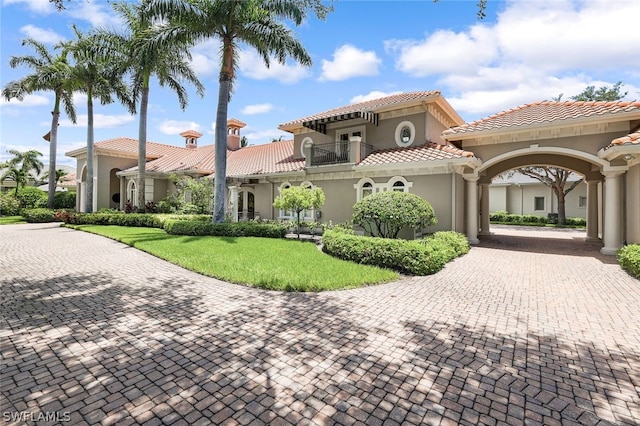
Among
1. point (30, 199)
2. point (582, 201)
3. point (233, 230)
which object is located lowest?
point (233, 230)

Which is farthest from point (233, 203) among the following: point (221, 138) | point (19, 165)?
point (19, 165)

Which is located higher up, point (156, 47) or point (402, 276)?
point (156, 47)

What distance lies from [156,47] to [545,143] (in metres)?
18.4

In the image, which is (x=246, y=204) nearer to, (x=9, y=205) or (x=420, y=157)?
(x=420, y=157)

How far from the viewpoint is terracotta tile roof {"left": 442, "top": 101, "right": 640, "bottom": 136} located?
1212 centimetres

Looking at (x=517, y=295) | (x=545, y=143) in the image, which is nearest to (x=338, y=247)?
(x=517, y=295)

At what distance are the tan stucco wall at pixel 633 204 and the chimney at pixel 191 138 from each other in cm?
3512

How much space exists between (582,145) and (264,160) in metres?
19.1

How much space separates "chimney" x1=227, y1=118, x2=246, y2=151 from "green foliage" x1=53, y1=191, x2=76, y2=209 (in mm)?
16934

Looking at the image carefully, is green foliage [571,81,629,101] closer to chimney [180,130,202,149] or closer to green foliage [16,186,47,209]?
chimney [180,130,202,149]

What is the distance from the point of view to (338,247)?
37.0 ft

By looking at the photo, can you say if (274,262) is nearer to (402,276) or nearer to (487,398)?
(402,276)

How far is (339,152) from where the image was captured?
18.9m

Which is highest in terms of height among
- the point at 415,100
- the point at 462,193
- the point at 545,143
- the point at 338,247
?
the point at 415,100
